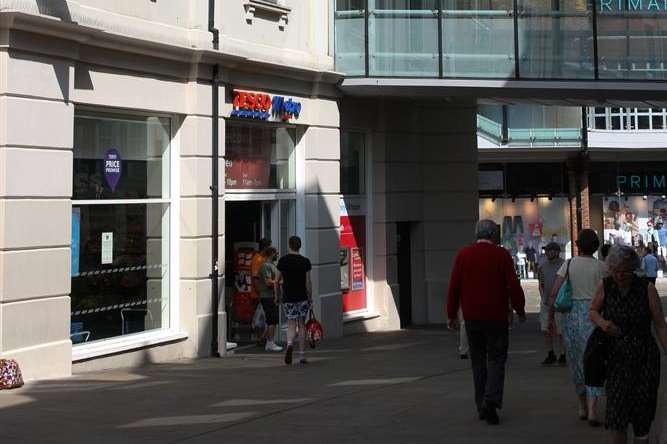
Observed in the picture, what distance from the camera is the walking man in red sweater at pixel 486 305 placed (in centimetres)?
915

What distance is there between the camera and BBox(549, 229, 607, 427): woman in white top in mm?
9227

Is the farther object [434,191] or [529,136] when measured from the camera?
[529,136]

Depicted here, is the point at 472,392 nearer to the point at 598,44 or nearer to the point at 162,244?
the point at 162,244

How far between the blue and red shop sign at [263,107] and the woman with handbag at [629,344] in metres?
9.56

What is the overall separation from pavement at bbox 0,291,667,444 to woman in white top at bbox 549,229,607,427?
0.96 feet

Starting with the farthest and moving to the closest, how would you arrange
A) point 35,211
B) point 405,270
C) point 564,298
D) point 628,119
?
point 628,119, point 405,270, point 35,211, point 564,298

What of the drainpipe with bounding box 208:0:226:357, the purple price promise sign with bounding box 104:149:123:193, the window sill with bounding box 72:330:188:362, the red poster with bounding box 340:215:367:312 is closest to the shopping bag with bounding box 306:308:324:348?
the drainpipe with bounding box 208:0:226:357

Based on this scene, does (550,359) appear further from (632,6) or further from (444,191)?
(632,6)

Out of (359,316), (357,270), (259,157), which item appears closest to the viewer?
(259,157)

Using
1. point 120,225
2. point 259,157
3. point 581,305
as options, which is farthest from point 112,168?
point 581,305

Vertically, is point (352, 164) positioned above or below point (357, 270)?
above

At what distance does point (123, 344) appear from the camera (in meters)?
14.1

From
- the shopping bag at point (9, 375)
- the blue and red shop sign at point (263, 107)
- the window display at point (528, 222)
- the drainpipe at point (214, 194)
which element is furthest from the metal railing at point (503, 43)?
the window display at point (528, 222)

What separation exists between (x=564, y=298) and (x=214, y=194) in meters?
7.42
